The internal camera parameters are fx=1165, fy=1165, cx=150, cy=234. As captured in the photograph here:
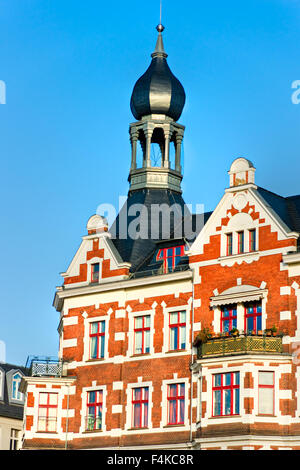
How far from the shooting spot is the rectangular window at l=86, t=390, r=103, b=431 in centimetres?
5731

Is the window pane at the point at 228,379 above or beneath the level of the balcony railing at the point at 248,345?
beneath

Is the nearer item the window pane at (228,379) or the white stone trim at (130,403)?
the window pane at (228,379)

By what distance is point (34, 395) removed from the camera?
58344mm

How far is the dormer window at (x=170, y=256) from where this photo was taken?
190 feet

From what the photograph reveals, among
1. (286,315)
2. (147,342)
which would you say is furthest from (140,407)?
(286,315)

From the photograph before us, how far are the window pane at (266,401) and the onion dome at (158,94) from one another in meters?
20.5

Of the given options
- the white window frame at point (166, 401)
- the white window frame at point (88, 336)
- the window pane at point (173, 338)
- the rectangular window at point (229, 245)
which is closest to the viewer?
the white window frame at point (166, 401)

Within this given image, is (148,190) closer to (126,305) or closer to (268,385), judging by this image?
Answer: (126,305)

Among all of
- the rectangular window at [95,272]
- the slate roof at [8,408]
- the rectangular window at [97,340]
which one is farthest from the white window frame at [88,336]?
the slate roof at [8,408]

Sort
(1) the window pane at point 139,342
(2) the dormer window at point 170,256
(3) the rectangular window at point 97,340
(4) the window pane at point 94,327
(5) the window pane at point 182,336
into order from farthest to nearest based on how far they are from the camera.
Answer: (4) the window pane at point 94,327
(3) the rectangular window at point 97,340
(2) the dormer window at point 170,256
(1) the window pane at point 139,342
(5) the window pane at point 182,336

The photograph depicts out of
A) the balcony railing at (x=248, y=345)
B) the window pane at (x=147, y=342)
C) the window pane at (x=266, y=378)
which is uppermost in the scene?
the window pane at (x=147, y=342)

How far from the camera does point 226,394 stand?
51.6 meters

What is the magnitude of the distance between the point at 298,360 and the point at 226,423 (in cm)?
419

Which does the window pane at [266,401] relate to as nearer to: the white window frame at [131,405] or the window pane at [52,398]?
the white window frame at [131,405]
